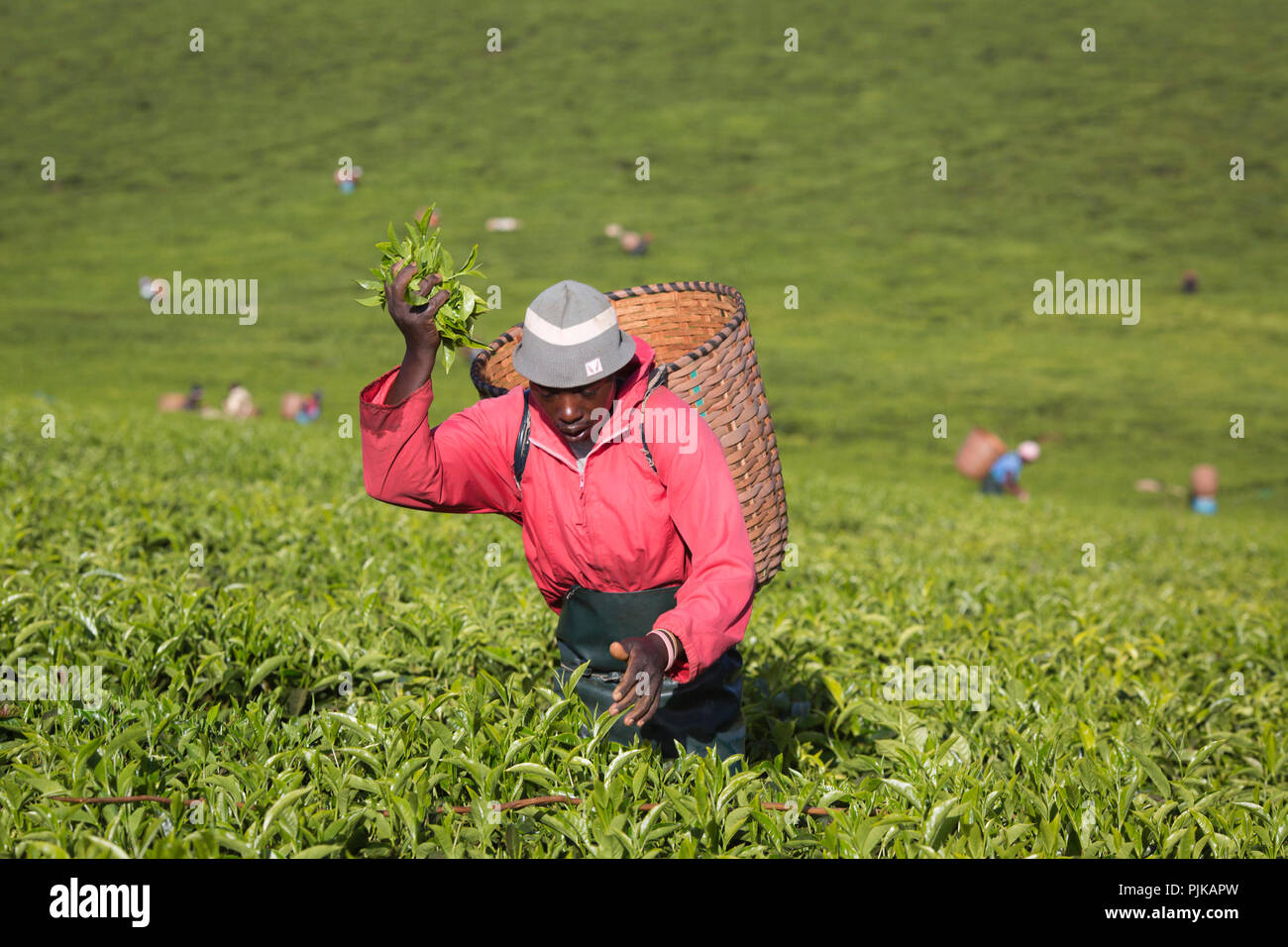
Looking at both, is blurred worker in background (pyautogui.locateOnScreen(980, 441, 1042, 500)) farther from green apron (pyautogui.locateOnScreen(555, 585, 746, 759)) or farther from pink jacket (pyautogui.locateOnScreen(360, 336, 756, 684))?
pink jacket (pyautogui.locateOnScreen(360, 336, 756, 684))

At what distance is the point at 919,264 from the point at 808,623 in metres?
38.2

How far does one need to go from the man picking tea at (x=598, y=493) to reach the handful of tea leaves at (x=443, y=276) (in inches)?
4.0

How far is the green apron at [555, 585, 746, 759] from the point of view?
354 cm

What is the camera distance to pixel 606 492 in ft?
11.0

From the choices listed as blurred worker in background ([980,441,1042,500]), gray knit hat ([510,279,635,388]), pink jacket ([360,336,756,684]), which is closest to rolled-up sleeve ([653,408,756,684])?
pink jacket ([360,336,756,684])

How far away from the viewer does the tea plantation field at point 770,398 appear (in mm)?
2975

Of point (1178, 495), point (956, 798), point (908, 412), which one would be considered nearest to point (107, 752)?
point (956, 798)

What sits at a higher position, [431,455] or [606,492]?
[431,455]

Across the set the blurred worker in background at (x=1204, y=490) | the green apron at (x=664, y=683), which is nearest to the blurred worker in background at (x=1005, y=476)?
the blurred worker in background at (x=1204, y=490)

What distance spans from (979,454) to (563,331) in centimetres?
2236

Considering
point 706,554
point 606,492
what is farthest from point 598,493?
point 706,554

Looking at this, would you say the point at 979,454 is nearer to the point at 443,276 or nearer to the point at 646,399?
the point at 646,399

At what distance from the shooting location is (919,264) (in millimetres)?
42156

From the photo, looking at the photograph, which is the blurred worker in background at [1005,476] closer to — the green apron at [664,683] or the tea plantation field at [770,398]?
the tea plantation field at [770,398]
